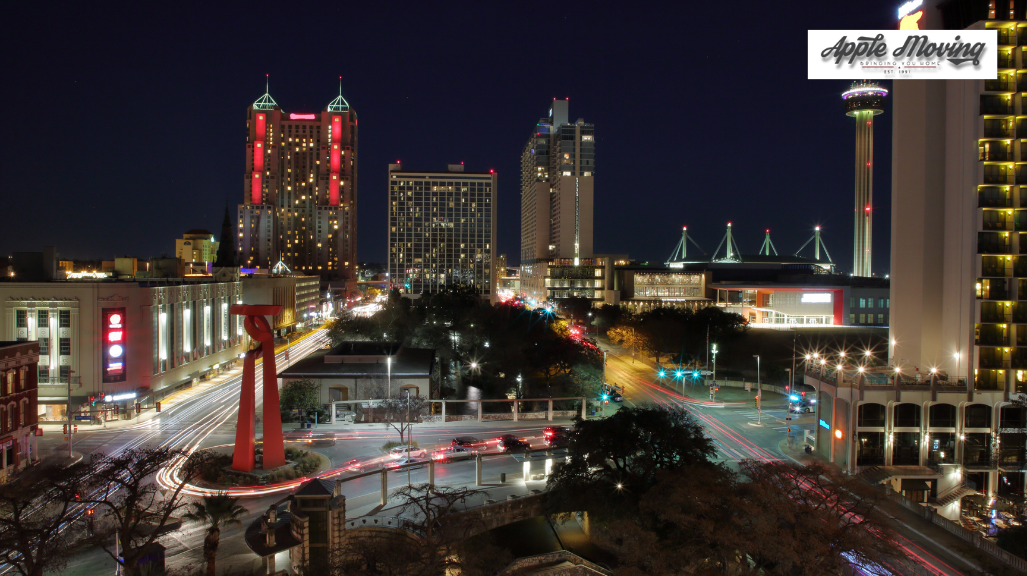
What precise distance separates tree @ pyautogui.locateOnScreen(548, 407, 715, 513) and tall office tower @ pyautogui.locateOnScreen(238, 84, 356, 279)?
16339 centimetres

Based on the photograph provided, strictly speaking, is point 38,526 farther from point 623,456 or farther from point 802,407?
point 802,407

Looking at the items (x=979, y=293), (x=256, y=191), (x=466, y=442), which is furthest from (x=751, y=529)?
(x=256, y=191)

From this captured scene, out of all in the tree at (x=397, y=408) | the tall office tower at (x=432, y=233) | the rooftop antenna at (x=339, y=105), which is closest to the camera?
the tree at (x=397, y=408)

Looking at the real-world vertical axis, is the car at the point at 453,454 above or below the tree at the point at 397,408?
below

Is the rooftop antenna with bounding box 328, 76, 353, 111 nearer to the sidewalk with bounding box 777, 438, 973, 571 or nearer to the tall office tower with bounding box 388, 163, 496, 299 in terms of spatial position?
the tall office tower with bounding box 388, 163, 496, 299

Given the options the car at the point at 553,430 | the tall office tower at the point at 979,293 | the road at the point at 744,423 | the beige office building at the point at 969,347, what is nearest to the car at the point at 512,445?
the car at the point at 553,430

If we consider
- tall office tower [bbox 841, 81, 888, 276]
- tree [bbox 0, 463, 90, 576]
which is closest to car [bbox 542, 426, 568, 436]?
tree [bbox 0, 463, 90, 576]

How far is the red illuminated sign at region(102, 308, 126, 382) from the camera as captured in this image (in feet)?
150

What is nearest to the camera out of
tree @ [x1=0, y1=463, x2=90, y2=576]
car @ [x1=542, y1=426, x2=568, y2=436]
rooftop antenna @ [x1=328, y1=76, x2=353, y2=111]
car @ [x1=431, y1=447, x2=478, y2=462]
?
tree @ [x1=0, y1=463, x2=90, y2=576]

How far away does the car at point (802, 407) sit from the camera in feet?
153

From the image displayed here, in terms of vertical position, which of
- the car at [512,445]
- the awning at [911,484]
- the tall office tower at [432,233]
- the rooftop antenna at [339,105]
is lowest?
the awning at [911,484]

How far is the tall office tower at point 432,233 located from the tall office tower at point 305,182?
38.6 m

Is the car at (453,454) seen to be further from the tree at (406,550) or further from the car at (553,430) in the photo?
the tree at (406,550)

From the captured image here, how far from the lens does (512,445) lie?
3397 centimetres
